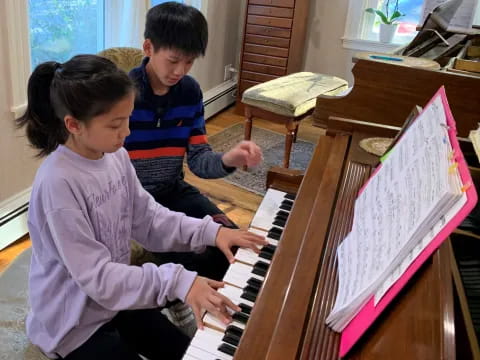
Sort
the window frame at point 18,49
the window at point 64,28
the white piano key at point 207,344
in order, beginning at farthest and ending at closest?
the window at point 64,28, the window frame at point 18,49, the white piano key at point 207,344

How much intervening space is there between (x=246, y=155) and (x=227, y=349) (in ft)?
2.07

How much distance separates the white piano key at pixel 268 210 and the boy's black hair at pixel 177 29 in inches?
18.6

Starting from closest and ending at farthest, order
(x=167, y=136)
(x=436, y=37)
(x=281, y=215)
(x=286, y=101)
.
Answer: (x=281, y=215)
(x=167, y=136)
(x=436, y=37)
(x=286, y=101)

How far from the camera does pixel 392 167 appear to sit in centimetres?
95

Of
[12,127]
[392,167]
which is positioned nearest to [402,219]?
[392,167]

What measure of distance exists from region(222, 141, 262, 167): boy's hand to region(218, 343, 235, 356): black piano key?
0.60m

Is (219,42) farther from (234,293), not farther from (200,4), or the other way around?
(234,293)

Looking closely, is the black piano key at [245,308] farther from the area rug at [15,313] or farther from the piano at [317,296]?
the area rug at [15,313]

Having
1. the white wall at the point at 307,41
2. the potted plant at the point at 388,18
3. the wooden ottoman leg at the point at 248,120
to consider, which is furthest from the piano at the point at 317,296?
the potted plant at the point at 388,18

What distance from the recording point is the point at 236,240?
1131mm

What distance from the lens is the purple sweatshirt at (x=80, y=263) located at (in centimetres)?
96

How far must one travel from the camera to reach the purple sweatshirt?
0.96 metres

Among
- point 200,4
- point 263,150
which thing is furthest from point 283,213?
point 200,4

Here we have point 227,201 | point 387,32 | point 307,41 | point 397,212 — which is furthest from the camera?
point 307,41
